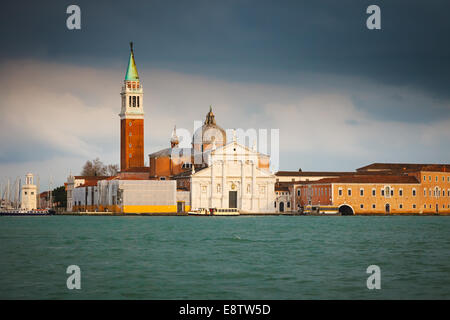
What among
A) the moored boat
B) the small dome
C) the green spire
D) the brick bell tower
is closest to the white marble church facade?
the small dome

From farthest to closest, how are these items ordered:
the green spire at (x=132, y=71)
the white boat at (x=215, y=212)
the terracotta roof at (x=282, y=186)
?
the green spire at (x=132, y=71) < the terracotta roof at (x=282, y=186) < the white boat at (x=215, y=212)

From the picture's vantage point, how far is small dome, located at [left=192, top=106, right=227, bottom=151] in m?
78.2

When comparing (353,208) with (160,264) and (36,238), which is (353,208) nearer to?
(36,238)

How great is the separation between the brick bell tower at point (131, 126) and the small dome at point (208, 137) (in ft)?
19.2

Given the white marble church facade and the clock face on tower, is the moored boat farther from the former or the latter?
the white marble church facade

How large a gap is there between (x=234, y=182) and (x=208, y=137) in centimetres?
797

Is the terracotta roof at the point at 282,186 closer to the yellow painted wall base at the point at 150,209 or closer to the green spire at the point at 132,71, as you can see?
the yellow painted wall base at the point at 150,209

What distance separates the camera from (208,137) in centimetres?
7856

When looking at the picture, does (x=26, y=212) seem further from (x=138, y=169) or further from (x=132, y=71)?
(x=132, y=71)

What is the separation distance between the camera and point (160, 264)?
21297 mm

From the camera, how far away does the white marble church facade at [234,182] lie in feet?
234

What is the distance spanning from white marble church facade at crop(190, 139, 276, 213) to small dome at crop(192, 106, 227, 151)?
15.7 feet

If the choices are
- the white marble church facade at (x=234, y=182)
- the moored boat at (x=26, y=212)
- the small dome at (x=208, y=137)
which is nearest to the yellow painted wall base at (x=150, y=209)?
the white marble church facade at (x=234, y=182)
